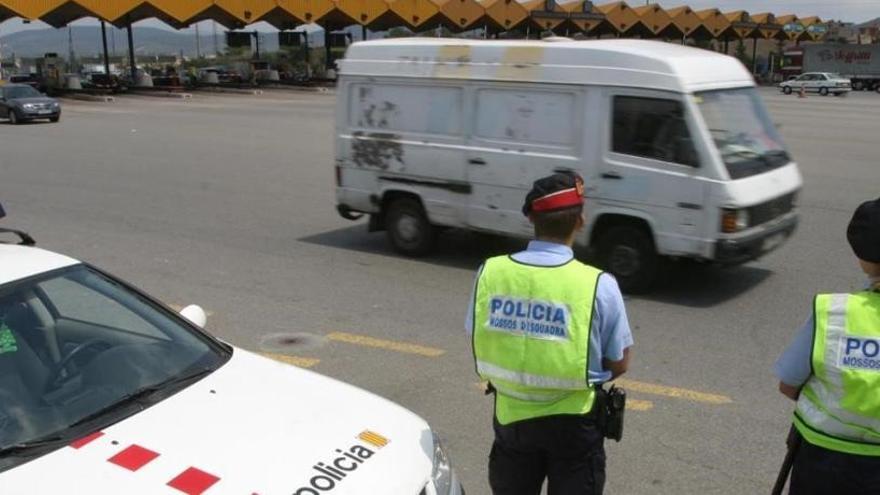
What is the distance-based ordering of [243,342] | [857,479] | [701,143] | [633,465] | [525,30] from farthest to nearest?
[525,30] → [701,143] → [243,342] → [633,465] → [857,479]

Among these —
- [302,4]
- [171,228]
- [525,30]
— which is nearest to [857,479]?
[171,228]

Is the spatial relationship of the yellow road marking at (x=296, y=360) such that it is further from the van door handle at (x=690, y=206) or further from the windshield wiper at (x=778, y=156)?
the windshield wiper at (x=778, y=156)

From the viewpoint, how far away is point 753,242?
7.25 metres

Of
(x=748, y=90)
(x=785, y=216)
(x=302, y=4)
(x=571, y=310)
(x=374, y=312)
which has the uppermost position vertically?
(x=302, y=4)

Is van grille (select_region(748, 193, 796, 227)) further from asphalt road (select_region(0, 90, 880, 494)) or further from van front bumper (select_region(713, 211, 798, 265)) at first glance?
asphalt road (select_region(0, 90, 880, 494))

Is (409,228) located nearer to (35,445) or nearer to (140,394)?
(140,394)

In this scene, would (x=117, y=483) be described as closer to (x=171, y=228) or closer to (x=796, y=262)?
(x=796, y=262)

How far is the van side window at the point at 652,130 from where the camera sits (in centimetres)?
718

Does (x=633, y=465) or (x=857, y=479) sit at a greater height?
(x=857, y=479)

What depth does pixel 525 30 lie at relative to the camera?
212 ft

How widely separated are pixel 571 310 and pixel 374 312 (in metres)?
4.59

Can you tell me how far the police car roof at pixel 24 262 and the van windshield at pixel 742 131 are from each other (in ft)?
18.0

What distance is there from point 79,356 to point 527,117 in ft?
17.8

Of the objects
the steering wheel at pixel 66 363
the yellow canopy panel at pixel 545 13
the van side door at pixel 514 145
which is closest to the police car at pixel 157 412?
the steering wheel at pixel 66 363
